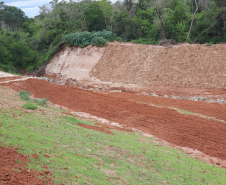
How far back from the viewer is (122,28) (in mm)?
37000

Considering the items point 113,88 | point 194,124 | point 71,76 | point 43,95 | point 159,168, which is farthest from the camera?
point 71,76

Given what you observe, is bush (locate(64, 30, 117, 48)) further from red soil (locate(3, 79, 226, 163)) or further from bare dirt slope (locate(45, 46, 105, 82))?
red soil (locate(3, 79, 226, 163))

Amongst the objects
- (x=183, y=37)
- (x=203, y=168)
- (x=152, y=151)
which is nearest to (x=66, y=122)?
(x=152, y=151)

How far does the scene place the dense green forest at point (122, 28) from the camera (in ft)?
99.8

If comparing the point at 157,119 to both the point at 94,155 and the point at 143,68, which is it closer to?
the point at 94,155

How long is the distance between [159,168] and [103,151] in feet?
7.08

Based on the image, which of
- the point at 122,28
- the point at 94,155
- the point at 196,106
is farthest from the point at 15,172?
the point at 122,28

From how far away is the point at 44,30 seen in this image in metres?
41.1

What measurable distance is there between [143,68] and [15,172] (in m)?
22.0

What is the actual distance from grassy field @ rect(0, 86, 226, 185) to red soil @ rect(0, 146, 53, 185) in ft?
0.96

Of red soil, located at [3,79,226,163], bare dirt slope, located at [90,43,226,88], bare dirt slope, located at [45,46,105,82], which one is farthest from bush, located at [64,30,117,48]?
red soil, located at [3,79,226,163]

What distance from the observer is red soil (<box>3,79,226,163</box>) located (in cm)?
1151

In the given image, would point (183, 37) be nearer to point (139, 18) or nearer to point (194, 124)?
point (139, 18)

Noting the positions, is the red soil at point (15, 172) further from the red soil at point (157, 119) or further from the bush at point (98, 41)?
the bush at point (98, 41)
